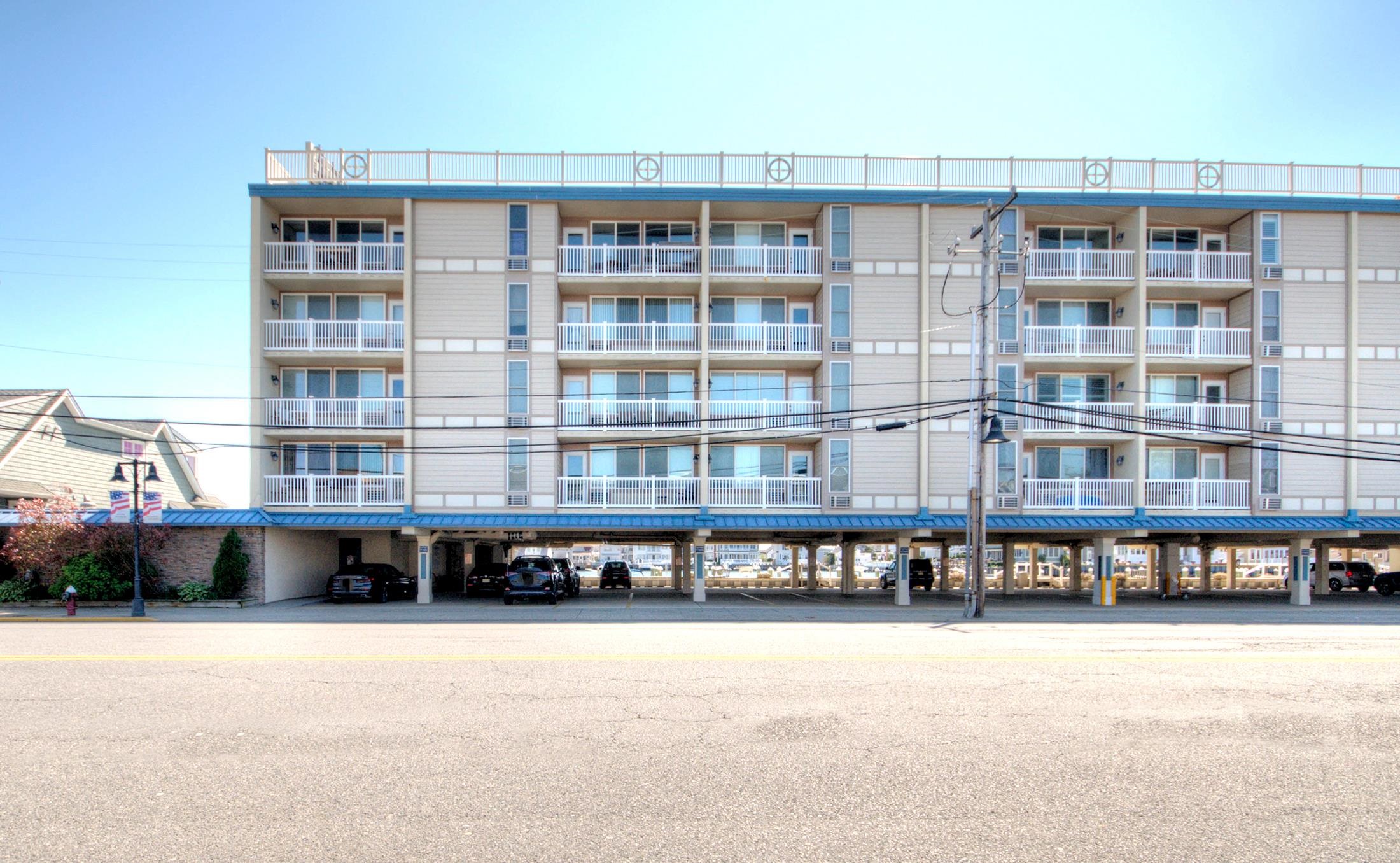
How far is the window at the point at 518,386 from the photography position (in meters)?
27.2

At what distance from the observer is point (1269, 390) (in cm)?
2784

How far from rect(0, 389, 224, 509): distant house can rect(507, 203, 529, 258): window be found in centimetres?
1356

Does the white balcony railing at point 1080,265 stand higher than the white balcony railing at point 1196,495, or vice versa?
the white balcony railing at point 1080,265

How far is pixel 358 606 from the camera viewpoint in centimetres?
2527

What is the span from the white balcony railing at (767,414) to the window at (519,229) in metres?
8.46

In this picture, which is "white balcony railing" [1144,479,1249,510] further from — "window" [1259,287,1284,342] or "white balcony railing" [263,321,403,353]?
"white balcony railing" [263,321,403,353]

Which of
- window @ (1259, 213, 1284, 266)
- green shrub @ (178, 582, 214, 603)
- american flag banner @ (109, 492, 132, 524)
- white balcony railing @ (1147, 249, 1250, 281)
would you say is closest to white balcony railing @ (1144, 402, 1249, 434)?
white balcony railing @ (1147, 249, 1250, 281)

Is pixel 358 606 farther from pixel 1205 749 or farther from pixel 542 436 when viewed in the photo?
pixel 1205 749

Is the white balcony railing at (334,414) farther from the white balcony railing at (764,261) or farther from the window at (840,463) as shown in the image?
the window at (840,463)

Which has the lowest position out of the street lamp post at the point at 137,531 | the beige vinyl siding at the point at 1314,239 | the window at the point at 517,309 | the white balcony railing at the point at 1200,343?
the street lamp post at the point at 137,531

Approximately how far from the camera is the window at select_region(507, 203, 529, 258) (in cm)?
2739

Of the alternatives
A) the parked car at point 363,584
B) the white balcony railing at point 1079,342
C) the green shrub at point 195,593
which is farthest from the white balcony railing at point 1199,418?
the green shrub at point 195,593

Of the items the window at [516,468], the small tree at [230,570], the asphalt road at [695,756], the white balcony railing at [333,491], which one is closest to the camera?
the asphalt road at [695,756]

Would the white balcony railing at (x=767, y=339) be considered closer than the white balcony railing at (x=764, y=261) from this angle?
Yes
